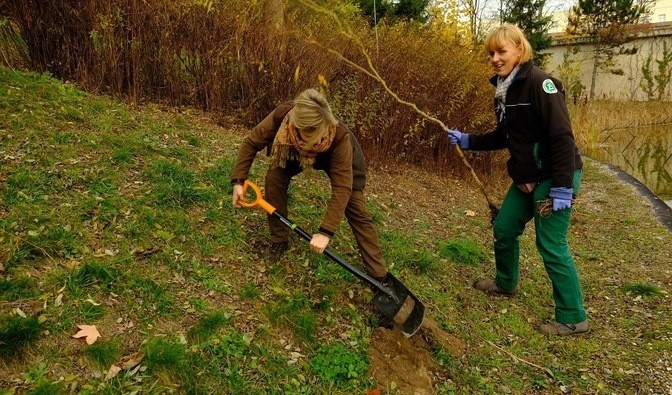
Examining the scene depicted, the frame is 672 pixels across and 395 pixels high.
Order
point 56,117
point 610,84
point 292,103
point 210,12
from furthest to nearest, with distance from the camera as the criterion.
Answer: point 610,84 < point 210,12 < point 56,117 < point 292,103

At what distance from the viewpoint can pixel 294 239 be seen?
150 inches

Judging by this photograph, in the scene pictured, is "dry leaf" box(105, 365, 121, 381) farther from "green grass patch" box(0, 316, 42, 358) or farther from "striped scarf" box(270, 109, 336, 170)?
"striped scarf" box(270, 109, 336, 170)

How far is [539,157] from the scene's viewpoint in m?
3.27

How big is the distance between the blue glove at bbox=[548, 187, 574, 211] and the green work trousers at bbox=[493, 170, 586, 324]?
101 millimetres

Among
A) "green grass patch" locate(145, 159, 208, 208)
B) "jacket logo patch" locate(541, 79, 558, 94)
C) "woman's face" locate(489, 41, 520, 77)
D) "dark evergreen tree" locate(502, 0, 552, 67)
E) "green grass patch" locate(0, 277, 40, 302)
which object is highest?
"dark evergreen tree" locate(502, 0, 552, 67)

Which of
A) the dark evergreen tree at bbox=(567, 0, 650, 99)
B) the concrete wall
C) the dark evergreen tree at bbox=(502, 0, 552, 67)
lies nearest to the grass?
the dark evergreen tree at bbox=(502, 0, 552, 67)

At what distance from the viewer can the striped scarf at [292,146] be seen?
9.30 ft

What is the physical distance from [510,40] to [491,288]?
78.4 inches

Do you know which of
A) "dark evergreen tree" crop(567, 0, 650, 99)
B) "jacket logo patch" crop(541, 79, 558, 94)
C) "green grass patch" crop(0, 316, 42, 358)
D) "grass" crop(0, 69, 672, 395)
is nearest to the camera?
"green grass patch" crop(0, 316, 42, 358)

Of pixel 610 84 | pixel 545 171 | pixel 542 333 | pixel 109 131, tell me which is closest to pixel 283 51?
pixel 109 131

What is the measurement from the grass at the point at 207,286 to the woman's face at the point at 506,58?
1446 mm

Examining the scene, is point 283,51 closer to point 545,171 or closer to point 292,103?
point 292,103

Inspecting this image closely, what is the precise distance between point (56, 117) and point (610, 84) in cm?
2778

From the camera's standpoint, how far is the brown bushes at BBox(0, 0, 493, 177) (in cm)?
508
